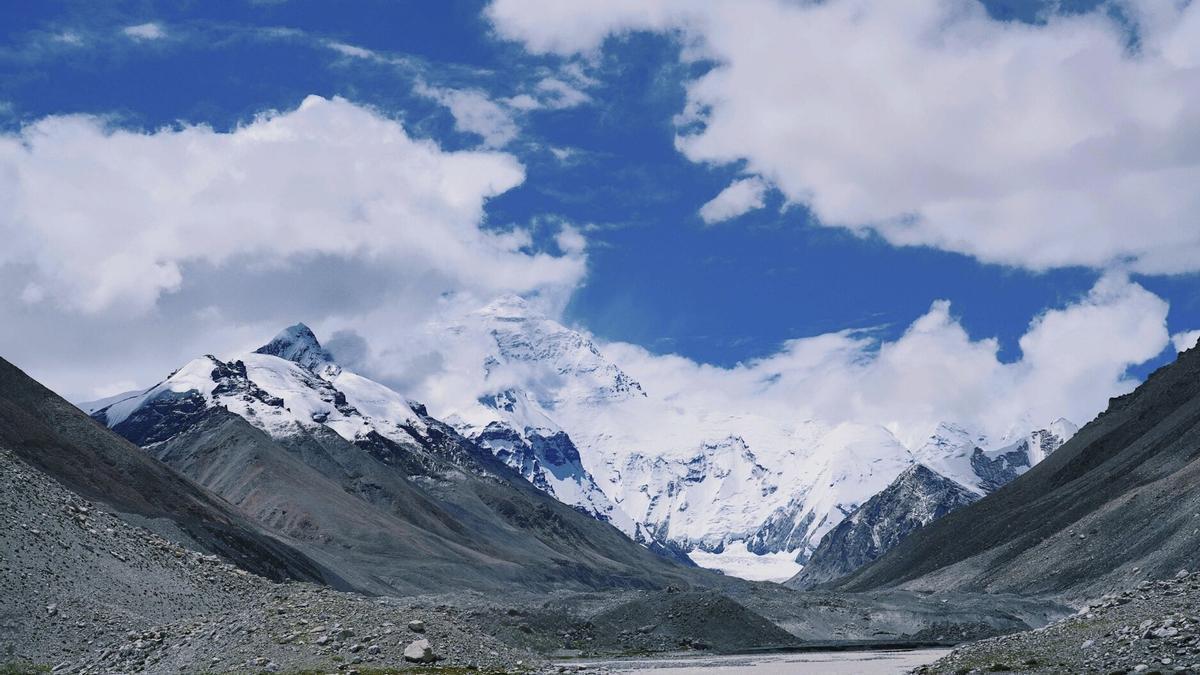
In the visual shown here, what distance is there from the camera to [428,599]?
563 ft

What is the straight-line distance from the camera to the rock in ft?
241

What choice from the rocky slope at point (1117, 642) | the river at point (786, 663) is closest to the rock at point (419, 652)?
the river at point (786, 663)

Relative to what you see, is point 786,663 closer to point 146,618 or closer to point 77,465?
point 146,618

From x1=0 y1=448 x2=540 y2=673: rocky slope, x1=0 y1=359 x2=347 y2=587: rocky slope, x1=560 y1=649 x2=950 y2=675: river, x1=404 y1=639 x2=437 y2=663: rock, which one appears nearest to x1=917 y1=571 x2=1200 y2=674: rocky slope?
x1=560 y1=649 x2=950 y2=675: river

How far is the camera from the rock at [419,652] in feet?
241

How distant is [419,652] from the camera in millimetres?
73688

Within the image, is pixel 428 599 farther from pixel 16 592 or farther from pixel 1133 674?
pixel 1133 674

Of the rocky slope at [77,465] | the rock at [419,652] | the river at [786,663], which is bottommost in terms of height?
the rock at [419,652]

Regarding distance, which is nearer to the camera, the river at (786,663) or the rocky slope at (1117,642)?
the rocky slope at (1117,642)

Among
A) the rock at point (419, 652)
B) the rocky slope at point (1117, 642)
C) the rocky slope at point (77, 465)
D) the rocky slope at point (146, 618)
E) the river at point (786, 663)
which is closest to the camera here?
the rocky slope at point (1117, 642)

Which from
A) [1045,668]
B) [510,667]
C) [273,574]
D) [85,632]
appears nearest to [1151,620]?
[1045,668]

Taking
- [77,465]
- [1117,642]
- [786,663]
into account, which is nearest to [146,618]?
[786,663]

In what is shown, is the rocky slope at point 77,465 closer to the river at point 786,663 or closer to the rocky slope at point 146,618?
the rocky slope at point 146,618

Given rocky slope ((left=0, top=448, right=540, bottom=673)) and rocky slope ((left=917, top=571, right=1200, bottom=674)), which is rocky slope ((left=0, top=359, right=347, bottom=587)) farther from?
rocky slope ((left=917, top=571, right=1200, bottom=674))
